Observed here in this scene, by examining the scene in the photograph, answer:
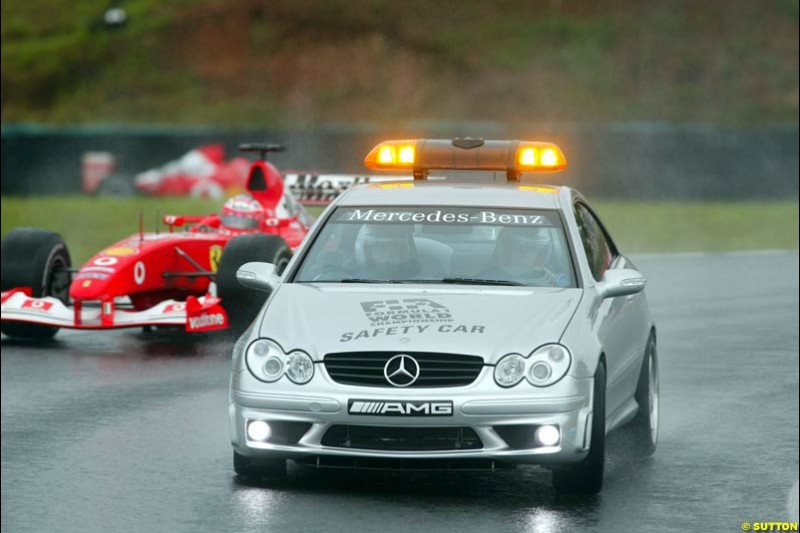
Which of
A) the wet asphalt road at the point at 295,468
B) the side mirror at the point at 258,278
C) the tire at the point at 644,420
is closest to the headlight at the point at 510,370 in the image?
the wet asphalt road at the point at 295,468

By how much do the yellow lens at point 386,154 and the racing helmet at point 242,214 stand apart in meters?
5.14

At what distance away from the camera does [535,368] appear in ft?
23.5

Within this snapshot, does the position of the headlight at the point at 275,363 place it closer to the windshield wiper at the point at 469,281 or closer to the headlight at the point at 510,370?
the headlight at the point at 510,370

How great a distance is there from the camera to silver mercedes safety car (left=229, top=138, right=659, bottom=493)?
7102 millimetres

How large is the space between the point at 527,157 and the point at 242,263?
396 cm

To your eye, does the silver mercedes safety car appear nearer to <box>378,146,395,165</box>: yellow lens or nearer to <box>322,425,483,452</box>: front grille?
<box>322,425,483,452</box>: front grille

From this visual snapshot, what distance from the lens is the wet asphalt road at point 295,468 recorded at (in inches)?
277

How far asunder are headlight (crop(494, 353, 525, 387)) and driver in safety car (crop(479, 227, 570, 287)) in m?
0.86

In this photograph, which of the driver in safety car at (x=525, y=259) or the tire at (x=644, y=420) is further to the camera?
the tire at (x=644, y=420)

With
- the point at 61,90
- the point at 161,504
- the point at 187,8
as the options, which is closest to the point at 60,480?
the point at 161,504

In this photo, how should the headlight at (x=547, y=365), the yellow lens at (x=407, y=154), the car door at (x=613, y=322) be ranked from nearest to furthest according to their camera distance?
the headlight at (x=547, y=365), the car door at (x=613, y=322), the yellow lens at (x=407, y=154)

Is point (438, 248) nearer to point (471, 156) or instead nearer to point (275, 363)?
point (471, 156)

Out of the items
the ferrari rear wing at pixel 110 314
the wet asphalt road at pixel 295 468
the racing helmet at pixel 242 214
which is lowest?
the wet asphalt road at pixel 295 468

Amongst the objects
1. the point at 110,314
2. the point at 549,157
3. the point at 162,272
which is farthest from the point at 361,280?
the point at 162,272
